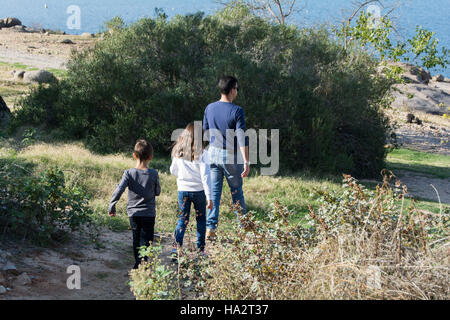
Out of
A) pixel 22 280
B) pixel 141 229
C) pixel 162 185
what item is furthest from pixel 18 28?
pixel 22 280

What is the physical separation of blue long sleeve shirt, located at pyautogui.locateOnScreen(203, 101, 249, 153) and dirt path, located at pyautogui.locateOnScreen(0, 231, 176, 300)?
1.36 meters

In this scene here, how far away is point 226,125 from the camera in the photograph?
20.2 ft

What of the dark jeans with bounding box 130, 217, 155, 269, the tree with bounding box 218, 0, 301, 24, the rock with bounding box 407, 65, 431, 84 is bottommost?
the dark jeans with bounding box 130, 217, 155, 269

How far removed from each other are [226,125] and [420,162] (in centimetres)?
1232

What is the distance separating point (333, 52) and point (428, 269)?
36.0 ft

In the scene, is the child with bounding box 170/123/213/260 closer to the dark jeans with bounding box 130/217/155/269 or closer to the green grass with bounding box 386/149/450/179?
the dark jeans with bounding box 130/217/155/269

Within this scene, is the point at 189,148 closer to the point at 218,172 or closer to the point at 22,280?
the point at 218,172

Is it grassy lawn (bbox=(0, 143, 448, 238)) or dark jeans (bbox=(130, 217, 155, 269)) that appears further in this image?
grassy lawn (bbox=(0, 143, 448, 238))

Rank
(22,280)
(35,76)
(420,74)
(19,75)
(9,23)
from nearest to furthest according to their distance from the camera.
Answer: (22,280) → (35,76) → (19,75) → (420,74) → (9,23)

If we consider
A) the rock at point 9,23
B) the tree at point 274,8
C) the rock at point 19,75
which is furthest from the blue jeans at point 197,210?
the rock at point 9,23

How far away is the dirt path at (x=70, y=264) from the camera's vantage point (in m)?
4.79

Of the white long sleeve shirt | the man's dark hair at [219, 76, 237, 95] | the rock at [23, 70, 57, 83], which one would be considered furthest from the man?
the rock at [23, 70, 57, 83]

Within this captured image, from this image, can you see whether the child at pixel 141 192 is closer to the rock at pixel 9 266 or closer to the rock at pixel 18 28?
the rock at pixel 9 266

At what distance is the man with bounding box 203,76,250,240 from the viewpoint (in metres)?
6.16
